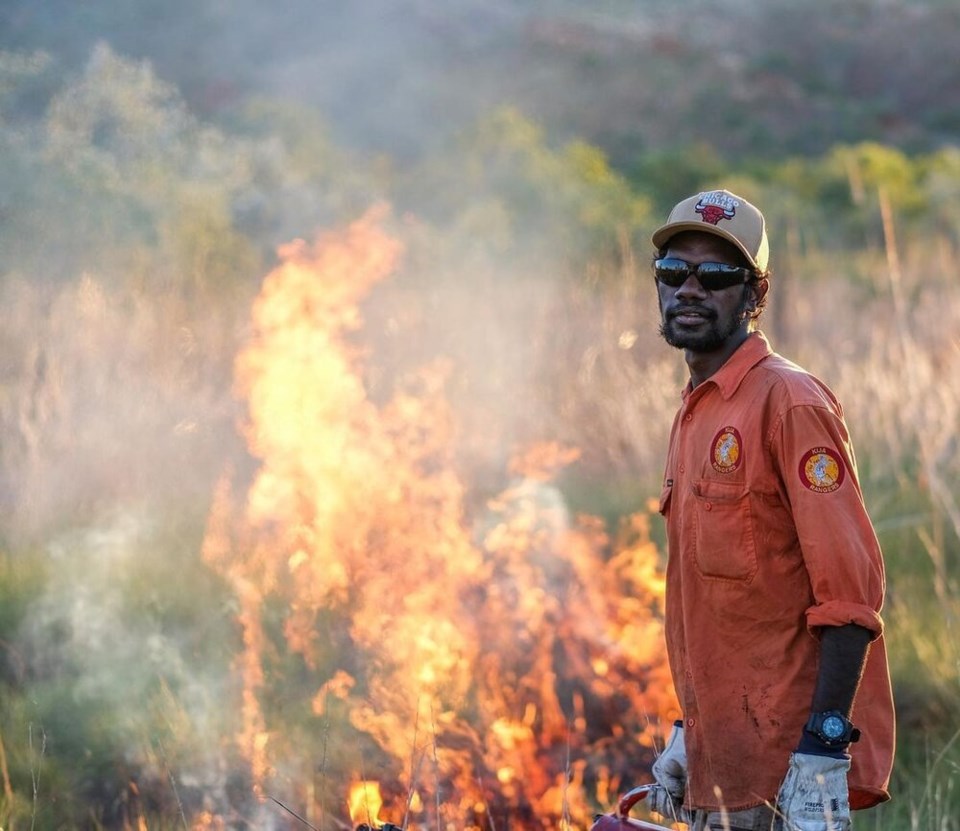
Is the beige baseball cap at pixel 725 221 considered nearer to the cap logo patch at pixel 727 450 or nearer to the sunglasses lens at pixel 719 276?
the sunglasses lens at pixel 719 276

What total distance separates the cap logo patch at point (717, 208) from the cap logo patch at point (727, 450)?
492 millimetres

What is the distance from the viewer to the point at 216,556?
Answer: 6.37m

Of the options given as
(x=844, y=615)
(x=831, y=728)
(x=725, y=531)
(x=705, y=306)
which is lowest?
(x=831, y=728)

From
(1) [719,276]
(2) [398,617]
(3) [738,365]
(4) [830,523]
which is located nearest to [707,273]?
(1) [719,276]

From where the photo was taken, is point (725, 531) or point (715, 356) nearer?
point (725, 531)

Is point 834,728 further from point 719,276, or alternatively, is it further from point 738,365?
point 719,276

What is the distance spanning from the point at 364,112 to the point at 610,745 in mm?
20774

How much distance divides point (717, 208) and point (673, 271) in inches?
6.8

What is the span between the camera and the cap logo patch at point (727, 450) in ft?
8.97

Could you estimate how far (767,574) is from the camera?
8.95ft

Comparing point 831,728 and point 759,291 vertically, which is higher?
point 759,291

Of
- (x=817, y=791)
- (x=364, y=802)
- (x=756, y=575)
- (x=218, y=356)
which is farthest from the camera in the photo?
(x=218, y=356)

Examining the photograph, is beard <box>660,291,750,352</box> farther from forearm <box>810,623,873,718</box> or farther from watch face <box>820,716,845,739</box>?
watch face <box>820,716,845,739</box>

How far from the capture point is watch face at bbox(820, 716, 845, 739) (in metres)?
2.53
